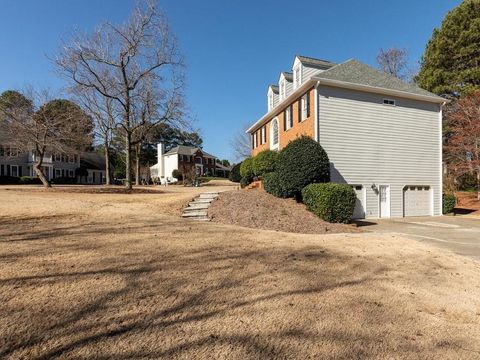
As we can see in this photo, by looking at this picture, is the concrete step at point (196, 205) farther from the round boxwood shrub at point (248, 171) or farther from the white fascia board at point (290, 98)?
the white fascia board at point (290, 98)

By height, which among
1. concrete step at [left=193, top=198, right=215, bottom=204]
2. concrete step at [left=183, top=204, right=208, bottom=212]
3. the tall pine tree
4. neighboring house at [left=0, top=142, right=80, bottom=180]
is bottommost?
concrete step at [left=183, top=204, right=208, bottom=212]

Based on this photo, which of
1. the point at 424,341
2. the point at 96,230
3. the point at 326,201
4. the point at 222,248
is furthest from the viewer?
the point at 326,201

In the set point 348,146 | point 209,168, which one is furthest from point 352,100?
point 209,168

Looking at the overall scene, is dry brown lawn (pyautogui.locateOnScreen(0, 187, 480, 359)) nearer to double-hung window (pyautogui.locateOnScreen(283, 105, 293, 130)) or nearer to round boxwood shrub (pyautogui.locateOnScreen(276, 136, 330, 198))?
round boxwood shrub (pyautogui.locateOnScreen(276, 136, 330, 198))

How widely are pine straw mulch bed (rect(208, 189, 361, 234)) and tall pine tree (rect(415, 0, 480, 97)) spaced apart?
68.3ft

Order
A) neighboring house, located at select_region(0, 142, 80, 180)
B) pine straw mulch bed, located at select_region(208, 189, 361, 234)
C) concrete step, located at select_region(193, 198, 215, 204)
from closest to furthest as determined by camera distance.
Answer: pine straw mulch bed, located at select_region(208, 189, 361, 234)
concrete step, located at select_region(193, 198, 215, 204)
neighboring house, located at select_region(0, 142, 80, 180)

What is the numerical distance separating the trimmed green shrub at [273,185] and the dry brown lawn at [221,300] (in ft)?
24.8

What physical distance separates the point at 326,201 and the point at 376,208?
5.67 meters

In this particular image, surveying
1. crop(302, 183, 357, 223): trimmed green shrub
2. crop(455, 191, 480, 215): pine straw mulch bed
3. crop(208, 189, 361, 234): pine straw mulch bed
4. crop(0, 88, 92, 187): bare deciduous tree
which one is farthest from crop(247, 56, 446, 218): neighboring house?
crop(0, 88, 92, 187): bare deciduous tree

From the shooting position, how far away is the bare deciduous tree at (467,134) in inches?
754

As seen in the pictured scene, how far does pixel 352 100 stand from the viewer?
1470 cm

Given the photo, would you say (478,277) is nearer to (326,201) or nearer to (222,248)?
(222,248)

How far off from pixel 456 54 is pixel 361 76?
52.1ft

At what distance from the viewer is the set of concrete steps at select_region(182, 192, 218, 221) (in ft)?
32.9
